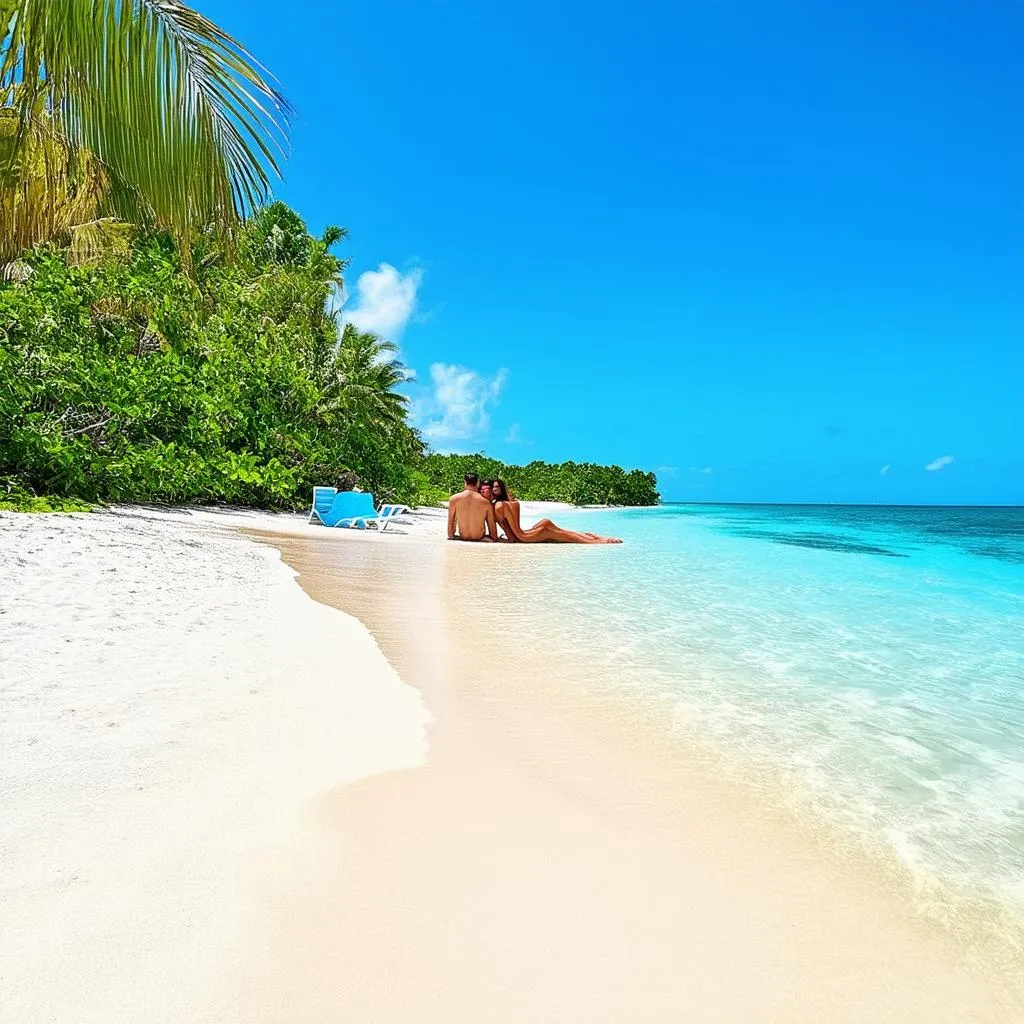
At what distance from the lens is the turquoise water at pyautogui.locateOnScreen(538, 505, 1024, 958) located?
2066 millimetres

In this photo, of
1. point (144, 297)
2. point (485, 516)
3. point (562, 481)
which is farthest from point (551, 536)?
point (562, 481)

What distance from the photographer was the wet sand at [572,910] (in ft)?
4.17

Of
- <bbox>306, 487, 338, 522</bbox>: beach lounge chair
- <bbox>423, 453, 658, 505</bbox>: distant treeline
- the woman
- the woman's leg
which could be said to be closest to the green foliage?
<bbox>306, 487, 338, 522</bbox>: beach lounge chair

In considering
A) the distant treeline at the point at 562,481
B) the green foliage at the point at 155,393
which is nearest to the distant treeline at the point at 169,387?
the green foliage at the point at 155,393

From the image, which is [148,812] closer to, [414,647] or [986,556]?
[414,647]

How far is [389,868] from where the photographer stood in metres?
1.66

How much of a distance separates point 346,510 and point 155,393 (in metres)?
4.31

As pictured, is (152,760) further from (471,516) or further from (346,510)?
(346,510)

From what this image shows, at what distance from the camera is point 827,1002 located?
4.32 feet

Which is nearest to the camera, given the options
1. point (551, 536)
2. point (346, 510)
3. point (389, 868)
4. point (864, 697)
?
point (389, 868)

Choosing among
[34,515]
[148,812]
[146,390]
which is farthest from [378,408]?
[148,812]

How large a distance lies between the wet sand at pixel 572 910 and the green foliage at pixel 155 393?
5393 mm

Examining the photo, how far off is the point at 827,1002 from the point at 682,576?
7869 millimetres

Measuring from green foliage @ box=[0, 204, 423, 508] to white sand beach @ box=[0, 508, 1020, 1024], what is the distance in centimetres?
455
